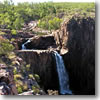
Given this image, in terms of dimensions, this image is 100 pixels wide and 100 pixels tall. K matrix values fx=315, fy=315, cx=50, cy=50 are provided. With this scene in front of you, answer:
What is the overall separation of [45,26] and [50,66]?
1.18 m

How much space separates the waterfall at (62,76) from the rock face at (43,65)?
0.36ft

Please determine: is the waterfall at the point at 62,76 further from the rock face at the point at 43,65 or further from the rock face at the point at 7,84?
the rock face at the point at 7,84

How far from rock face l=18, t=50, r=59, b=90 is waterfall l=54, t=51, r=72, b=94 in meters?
0.11

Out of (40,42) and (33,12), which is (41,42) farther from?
(33,12)

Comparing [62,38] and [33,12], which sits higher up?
[33,12]

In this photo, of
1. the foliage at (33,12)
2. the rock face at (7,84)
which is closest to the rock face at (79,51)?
the foliage at (33,12)

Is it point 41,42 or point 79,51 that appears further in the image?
point 41,42

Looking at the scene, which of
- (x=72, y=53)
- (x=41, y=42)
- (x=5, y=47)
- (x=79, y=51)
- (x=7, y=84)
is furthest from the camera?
(x=41, y=42)

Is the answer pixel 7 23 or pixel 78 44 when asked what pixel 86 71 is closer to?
pixel 78 44

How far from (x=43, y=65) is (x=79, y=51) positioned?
104cm

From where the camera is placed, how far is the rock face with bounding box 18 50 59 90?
657cm

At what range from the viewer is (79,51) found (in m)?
6.65

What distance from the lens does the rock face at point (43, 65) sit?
21.5 ft

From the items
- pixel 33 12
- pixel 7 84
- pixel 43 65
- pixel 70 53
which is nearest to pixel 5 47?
pixel 7 84
